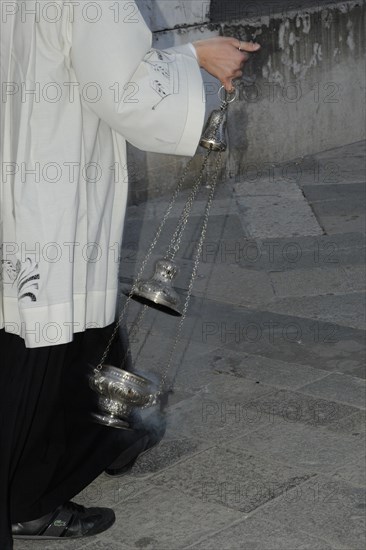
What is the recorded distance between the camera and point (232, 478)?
3910 millimetres

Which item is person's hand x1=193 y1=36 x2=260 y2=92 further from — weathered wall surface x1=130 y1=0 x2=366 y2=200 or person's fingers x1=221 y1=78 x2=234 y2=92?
weathered wall surface x1=130 y1=0 x2=366 y2=200

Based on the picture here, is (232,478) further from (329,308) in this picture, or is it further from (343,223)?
(343,223)

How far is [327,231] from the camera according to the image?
6875 mm

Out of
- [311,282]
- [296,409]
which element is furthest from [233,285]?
[296,409]

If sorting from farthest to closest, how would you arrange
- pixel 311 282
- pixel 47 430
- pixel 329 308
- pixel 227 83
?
pixel 311 282, pixel 329 308, pixel 47 430, pixel 227 83

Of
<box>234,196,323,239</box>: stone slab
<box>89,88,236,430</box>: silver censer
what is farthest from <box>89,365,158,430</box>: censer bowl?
<box>234,196,323,239</box>: stone slab

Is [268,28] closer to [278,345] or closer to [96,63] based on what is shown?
[278,345]

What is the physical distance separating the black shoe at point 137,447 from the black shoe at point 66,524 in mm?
248

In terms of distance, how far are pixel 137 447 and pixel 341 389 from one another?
1.10 metres

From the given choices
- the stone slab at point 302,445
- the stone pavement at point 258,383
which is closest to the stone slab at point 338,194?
the stone pavement at point 258,383

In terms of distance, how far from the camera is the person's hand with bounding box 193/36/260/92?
11.2 ft

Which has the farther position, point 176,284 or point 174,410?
point 176,284

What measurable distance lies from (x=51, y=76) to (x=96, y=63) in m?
0.14

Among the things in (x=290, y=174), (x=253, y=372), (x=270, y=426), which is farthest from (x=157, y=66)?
(x=290, y=174)
